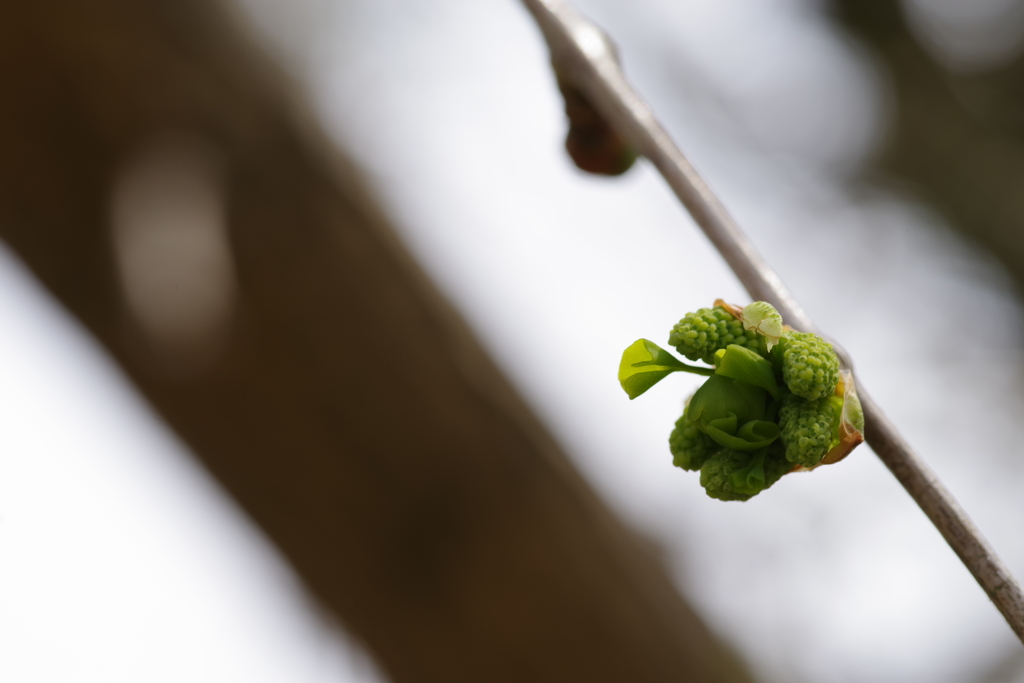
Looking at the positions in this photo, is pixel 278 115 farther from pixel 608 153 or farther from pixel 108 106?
pixel 608 153

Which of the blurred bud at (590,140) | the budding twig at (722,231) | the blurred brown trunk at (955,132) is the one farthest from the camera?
the blurred brown trunk at (955,132)

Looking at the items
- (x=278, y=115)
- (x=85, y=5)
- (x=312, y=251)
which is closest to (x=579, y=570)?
(x=312, y=251)

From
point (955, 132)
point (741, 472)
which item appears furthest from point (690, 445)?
point (955, 132)

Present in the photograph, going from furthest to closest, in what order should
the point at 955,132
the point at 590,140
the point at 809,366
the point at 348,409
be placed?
the point at 955,132
the point at 348,409
the point at 590,140
the point at 809,366

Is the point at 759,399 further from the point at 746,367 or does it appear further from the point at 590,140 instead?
the point at 590,140

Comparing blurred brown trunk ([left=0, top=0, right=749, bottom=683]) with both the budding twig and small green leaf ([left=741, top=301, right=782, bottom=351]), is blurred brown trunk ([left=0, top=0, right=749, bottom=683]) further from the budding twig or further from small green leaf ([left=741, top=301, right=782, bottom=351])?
small green leaf ([left=741, top=301, right=782, bottom=351])

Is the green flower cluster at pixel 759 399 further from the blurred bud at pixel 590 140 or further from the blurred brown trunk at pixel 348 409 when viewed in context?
the blurred brown trunk at pixel 348 409

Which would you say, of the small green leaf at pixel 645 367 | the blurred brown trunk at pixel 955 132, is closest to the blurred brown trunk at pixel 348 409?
the small green leaf at pixel 645 367

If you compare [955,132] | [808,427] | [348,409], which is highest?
[348,409]
